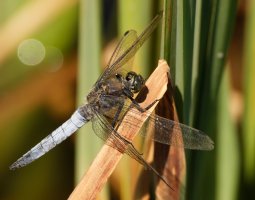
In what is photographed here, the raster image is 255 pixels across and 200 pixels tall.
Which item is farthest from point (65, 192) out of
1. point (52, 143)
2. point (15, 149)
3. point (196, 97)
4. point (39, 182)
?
point (196, 97)

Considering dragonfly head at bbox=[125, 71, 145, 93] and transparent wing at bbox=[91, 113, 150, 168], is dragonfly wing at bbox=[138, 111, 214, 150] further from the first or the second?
dragonfly head at bbox=[125, 71, 145, 93]

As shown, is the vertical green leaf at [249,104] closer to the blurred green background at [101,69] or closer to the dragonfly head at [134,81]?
the blurred green background at [101,69]

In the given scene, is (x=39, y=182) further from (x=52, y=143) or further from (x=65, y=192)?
(x=52, y=143)

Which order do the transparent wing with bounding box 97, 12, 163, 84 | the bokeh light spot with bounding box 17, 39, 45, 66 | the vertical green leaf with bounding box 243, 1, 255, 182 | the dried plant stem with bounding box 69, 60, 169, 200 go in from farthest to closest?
1. the bokeh light spot with bounding box 17, 39, 45, 66
2. the vertical green leaf with bounding box 243, 1, 255, 182
3. the transparent wing with bounding box 97, 12, 163, 84
4. the dried plant stem with bounding box 69, 60, 169, 200

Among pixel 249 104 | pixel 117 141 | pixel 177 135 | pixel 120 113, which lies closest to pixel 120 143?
pixel 117 141

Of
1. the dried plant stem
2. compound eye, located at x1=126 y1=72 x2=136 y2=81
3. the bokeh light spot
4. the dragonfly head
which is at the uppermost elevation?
the bokeh light spot

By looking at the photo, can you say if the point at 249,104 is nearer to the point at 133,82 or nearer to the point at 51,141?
the point at 133,82

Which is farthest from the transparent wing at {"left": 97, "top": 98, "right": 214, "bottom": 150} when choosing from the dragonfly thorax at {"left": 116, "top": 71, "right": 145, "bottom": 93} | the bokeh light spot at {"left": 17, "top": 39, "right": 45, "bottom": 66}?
the bokeh light spot at {"left": 17, "top": 39, "right": 45, "bottom": 66}
